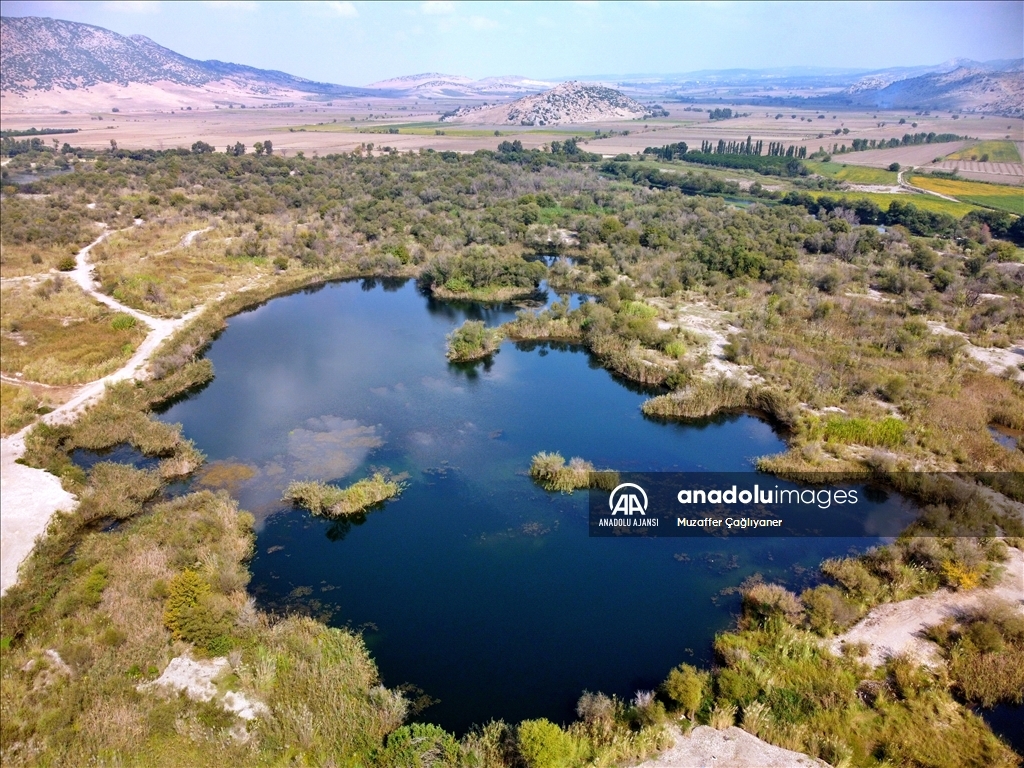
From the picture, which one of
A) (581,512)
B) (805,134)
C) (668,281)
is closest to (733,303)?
(668,281)

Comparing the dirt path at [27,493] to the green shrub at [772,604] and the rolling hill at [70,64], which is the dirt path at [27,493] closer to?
the green shrub at [772,604]

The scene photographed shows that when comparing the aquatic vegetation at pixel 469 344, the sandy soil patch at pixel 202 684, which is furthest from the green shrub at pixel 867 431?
the sandy soil patch at pixel 202 684

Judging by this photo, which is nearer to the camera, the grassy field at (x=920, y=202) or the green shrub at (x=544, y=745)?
the green shrub at (x=544, y=745)

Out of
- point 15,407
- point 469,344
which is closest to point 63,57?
point 15,407

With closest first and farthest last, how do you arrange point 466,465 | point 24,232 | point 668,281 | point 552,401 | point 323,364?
1. point 466,465
2. point 552,401
3. point 323,364
4. point 668,281
5. point 24,232

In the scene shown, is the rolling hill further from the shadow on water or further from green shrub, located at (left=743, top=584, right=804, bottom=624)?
the shadow on water

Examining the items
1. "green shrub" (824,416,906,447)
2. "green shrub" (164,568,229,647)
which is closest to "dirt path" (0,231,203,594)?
"green shrub" (164,568,229,647)

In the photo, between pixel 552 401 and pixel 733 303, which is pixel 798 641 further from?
pixel 733 303

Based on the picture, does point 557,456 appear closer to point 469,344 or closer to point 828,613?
point 828,613
